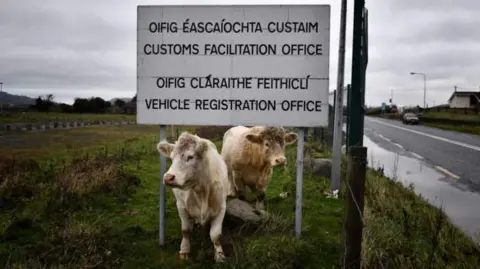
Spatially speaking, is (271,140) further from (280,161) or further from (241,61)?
(241,61)

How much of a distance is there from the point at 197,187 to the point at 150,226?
1.90 meters

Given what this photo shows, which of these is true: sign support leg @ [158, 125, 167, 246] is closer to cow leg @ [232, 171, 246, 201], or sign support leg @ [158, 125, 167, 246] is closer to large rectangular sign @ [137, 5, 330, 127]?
large rectangular sign @ [137, 5, 330, 127]

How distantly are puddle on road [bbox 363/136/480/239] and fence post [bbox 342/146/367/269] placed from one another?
382cm

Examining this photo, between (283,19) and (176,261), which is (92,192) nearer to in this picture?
(176,261)

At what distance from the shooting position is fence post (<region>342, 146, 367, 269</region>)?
3984mm

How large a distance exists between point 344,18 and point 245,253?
6.37 meters

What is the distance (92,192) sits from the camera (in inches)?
356

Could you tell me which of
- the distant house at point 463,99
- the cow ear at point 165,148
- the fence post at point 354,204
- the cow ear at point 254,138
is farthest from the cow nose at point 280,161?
the distant house at point 463,99

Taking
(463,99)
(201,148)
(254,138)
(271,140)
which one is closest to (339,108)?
(271,140)

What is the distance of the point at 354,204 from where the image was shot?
4.11 metres

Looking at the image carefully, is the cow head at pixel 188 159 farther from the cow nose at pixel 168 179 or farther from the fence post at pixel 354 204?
the fence post at pixel 354 204

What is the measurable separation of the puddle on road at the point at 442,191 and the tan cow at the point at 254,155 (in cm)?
324

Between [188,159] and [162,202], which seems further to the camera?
[162,202]

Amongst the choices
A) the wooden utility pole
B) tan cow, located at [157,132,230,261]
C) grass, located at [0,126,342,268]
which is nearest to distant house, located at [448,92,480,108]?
the wooden utility pole
